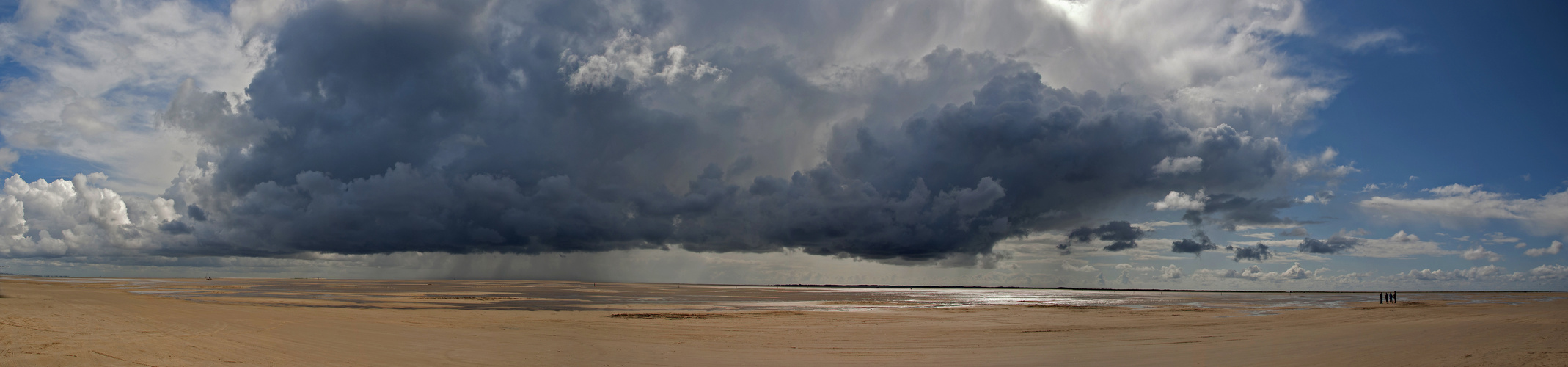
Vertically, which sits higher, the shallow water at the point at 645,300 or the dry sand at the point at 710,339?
the dry sand at the point at 710,339

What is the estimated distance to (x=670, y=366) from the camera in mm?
19703

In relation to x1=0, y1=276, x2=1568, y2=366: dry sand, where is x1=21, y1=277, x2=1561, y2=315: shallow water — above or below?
below

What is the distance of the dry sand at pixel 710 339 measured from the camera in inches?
790

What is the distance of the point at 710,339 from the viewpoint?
27812 mm

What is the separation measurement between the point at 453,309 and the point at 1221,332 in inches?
1859

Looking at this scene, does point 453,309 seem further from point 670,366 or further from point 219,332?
point 670,366

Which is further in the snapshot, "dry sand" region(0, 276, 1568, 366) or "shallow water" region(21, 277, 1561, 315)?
"shallow water" region(21, 277, 1561, 315)

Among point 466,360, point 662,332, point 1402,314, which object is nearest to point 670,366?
point 466,360

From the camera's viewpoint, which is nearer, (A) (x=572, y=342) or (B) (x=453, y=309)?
(A) (x=572, y=342)

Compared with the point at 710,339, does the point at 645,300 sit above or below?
below

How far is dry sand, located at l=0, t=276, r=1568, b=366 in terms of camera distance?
20.1 metres

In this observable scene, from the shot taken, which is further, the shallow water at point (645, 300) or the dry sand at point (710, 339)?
the shallow water at point (645, 300)

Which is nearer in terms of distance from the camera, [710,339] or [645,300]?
[710,339]

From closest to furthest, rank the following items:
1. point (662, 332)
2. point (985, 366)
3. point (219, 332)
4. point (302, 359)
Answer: point (302, 359) → point (985, 366) → point (219, 332) → point (662, 332)
